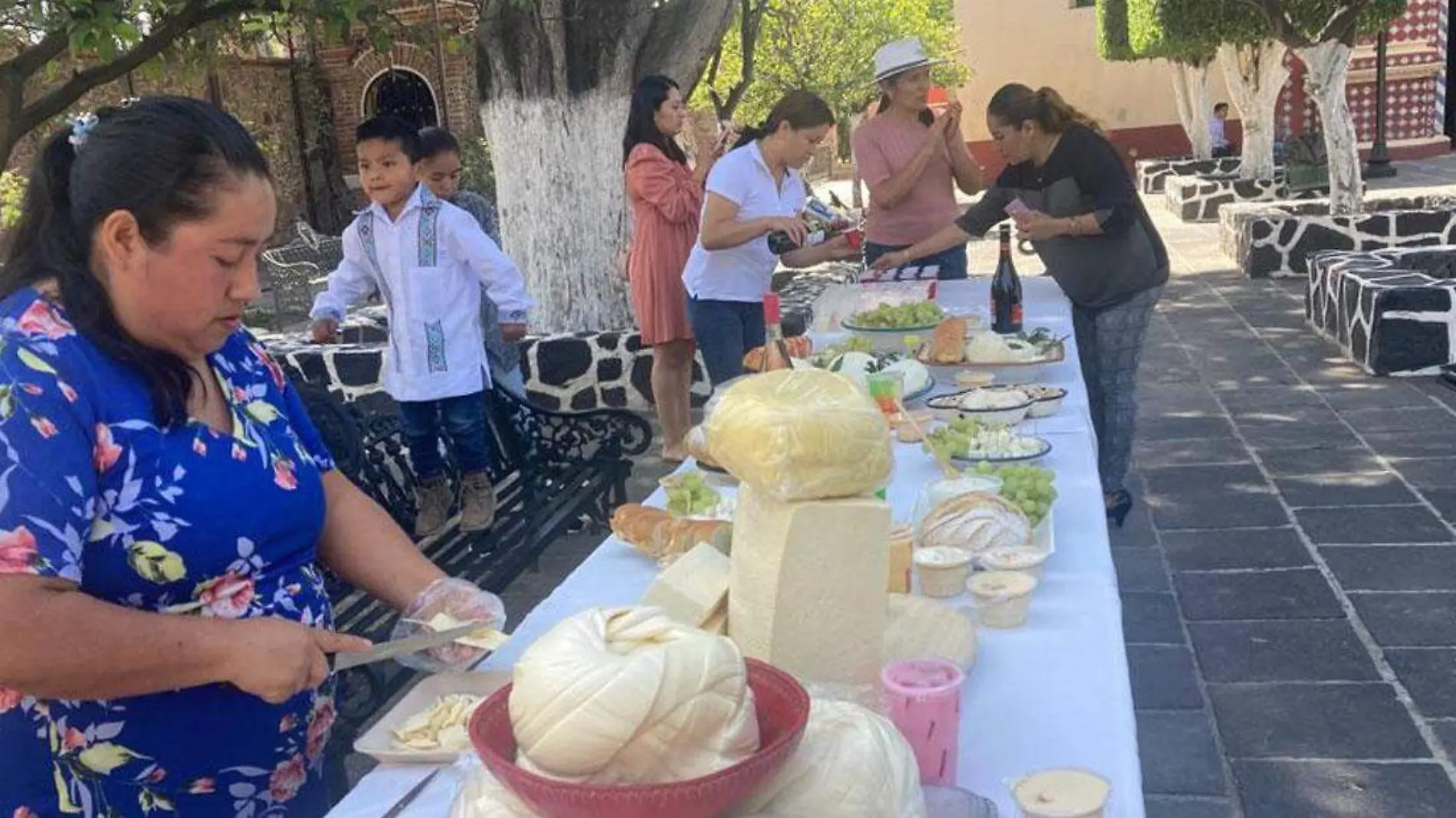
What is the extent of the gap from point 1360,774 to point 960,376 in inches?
56.3

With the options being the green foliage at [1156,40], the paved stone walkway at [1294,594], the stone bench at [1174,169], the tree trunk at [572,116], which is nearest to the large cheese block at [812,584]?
the paved stone walkway at [1294,594]

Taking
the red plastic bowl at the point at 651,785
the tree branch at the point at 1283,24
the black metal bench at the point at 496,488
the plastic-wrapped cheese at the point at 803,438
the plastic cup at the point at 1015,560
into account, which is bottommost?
the black metal bench at the point at 496,488

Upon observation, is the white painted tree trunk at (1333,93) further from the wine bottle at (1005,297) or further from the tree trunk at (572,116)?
the wine bottle at (1005,297)

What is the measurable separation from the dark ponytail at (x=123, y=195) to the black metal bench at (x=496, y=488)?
4.40ft

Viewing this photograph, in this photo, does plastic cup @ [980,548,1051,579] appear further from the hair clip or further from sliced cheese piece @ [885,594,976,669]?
the hair clip

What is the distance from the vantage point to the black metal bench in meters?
3.40

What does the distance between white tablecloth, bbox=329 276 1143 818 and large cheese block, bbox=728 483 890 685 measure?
0.73ft

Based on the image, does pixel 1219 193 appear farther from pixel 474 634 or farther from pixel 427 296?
pixel 474 634

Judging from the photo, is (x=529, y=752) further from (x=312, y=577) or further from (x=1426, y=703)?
(x=1426, y=703)

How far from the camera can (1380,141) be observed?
69.1ft

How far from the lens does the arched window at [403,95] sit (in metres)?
20.7

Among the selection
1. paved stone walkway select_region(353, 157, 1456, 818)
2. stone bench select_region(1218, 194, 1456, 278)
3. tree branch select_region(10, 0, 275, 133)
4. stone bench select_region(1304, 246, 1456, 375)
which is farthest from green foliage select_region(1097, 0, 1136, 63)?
tree branch select_region(10, 0, 275, 133)

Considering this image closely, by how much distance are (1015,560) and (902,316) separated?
2.18m

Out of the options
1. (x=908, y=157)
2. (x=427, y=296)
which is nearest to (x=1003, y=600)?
(x=427, y=296)
